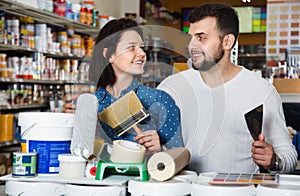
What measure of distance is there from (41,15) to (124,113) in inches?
168

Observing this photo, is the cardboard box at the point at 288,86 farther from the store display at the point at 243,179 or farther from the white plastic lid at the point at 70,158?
the white plastic lid at the point at 70,158

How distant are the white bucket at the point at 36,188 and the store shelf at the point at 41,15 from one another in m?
3.53

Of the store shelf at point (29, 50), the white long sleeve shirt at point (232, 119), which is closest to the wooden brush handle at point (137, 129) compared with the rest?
the white long sleeve shirt at point (232, 119)

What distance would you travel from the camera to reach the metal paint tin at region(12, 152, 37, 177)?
174 centimetres

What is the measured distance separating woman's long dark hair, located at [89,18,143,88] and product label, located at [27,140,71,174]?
0.31 metres

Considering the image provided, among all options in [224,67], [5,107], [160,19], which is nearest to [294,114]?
[224,67]

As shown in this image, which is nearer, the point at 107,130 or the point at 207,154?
the point at 107,130

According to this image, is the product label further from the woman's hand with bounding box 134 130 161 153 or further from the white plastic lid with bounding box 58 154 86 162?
the woman's hand with bounding box 134 130 161 153

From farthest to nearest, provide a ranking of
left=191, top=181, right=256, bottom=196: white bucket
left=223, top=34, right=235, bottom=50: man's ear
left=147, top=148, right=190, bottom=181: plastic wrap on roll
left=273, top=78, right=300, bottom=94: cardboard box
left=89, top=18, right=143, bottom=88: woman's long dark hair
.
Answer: left=273, top=78, right=300, bottom=94: cardboard box → left=223, top=34, right=235, bottom=50: man's ear → left=89, top=18, right=143, bottom=88: woman's long dark hair → left=147, top=148, right=190, bottom=181: plastic wrap on roll → left=191, top=181, right=256, bottom=196: white bucket

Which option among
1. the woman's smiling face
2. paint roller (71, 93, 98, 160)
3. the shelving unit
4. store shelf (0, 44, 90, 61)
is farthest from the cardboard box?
paint roller (71, 93, 98, 160)

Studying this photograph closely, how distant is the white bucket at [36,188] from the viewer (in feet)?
5.55

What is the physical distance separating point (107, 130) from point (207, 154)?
541 mm

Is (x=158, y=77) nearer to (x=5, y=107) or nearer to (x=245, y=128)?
(x=245, y=128)

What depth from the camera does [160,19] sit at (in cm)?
1012
